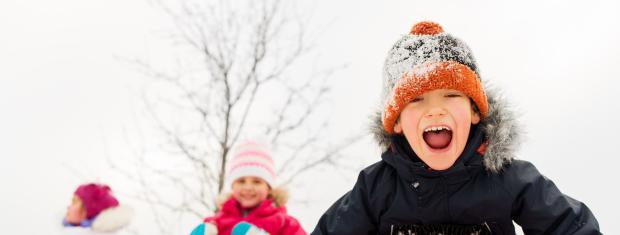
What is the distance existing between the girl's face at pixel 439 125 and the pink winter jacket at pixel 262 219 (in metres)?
1.29

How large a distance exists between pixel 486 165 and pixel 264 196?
5.66ft

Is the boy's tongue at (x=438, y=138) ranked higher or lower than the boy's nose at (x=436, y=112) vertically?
lower

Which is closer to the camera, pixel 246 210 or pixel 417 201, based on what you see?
pixel 417 201

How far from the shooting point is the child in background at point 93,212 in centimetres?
399

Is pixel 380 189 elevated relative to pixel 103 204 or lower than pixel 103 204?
elevated

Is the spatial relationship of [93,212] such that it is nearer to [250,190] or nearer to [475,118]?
[250,190]

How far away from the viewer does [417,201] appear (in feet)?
7.82

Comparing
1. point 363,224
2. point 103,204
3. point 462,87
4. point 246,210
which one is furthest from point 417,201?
point 103,204

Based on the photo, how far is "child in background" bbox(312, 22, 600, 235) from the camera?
7.29 ft

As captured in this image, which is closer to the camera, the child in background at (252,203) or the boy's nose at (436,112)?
the boy's nose at (436,112)

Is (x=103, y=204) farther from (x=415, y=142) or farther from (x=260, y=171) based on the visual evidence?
(x=415, y=142)

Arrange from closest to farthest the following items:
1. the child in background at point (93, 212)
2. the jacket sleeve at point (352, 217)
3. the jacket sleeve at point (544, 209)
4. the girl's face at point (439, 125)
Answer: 1. the jacket sleeve at point (544, 209)
2. the girl's face at point (439, 125)
3. the jacket sleeve at point (352, 217)
4. the child in background at point (93, 212)

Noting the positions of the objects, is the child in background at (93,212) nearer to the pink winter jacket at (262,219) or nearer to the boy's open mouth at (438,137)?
the pink winter jacket at (262,219)

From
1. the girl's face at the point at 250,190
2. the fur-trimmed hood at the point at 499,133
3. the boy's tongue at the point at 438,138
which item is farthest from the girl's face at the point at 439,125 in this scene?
the girl's face at the point at 250,190
